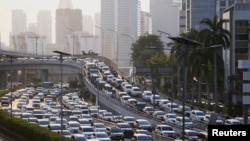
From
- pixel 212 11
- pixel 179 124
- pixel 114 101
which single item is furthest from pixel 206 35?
pixel 212 11

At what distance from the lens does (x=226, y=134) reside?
16.9 metres

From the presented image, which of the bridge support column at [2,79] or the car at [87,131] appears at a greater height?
the bridge support column at [2,79]

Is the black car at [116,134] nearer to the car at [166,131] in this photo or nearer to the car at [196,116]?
the car at [166,131]

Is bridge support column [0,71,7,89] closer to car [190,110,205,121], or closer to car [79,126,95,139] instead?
car [190,110,205,121]

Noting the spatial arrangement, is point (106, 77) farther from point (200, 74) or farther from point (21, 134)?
point (21, 134)

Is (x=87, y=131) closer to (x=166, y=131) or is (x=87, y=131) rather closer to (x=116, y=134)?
(x=116, y=134)

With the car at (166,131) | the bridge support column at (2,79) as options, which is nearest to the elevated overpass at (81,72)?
the car at (166,131)

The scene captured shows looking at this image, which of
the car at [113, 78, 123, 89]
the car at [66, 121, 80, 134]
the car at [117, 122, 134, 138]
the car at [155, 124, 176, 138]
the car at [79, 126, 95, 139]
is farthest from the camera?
the car at [113, 78, 123, 89]

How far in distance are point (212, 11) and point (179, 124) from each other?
121 m

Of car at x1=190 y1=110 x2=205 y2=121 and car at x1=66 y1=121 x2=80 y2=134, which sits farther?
car at x1=190 y1=110 x2=205 y2=121

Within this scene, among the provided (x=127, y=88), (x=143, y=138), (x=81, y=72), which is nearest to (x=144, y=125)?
(x=143, y=138)

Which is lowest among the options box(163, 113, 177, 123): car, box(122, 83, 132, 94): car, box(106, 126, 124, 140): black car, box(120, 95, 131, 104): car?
box(106, 126, 124, 140): black car

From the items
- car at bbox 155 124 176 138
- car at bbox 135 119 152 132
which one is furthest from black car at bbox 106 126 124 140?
car at bbox 135 119 152 132

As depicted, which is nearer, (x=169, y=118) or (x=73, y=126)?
(x=73, y=126)
